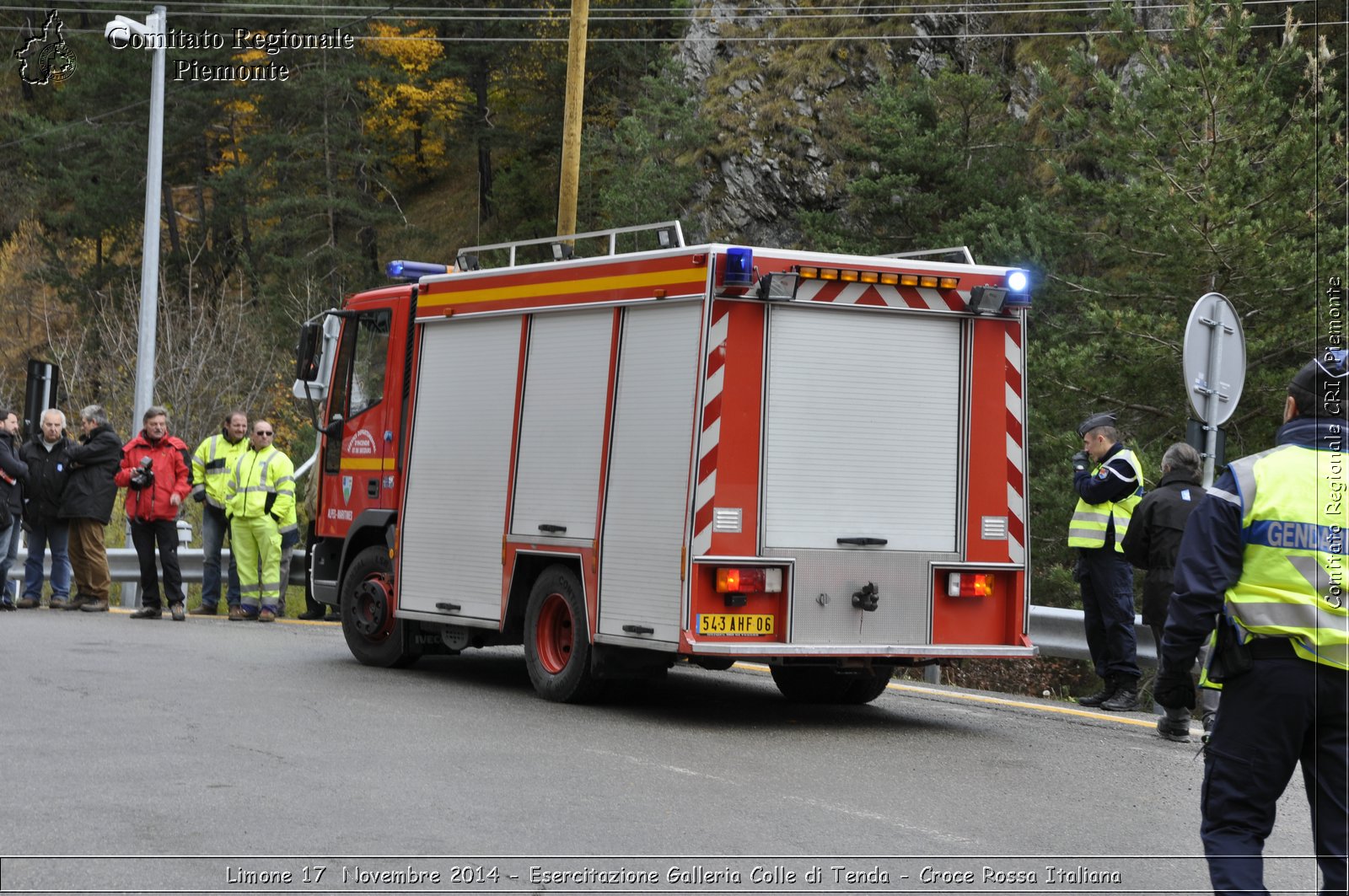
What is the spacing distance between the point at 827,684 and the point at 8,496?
9536mm

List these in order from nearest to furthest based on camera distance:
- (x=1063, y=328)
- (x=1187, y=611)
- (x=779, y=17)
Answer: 1. (x=1187, y=611)
2. (x=1063, y=328)
3. (x=779, y=17)

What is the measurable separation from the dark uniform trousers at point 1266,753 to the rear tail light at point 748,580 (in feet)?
14.4

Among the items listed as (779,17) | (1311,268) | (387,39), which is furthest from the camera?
(387,39)

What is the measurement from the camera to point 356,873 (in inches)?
222

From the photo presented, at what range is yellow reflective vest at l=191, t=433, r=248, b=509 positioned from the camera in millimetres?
15836

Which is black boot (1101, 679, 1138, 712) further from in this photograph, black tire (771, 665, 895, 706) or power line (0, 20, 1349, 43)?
power line (0, 20, 1349, 43)

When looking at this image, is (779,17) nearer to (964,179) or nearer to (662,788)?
(964,179)

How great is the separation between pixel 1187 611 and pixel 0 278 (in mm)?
49604

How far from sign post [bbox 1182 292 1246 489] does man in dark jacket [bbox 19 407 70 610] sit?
11.2 meters

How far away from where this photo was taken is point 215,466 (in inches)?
627

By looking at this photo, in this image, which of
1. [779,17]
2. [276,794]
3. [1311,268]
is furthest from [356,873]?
[779,17]

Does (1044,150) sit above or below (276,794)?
above

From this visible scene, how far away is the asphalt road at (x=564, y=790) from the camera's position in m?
5.80

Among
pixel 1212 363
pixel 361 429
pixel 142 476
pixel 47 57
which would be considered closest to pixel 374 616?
pixel 361 429
